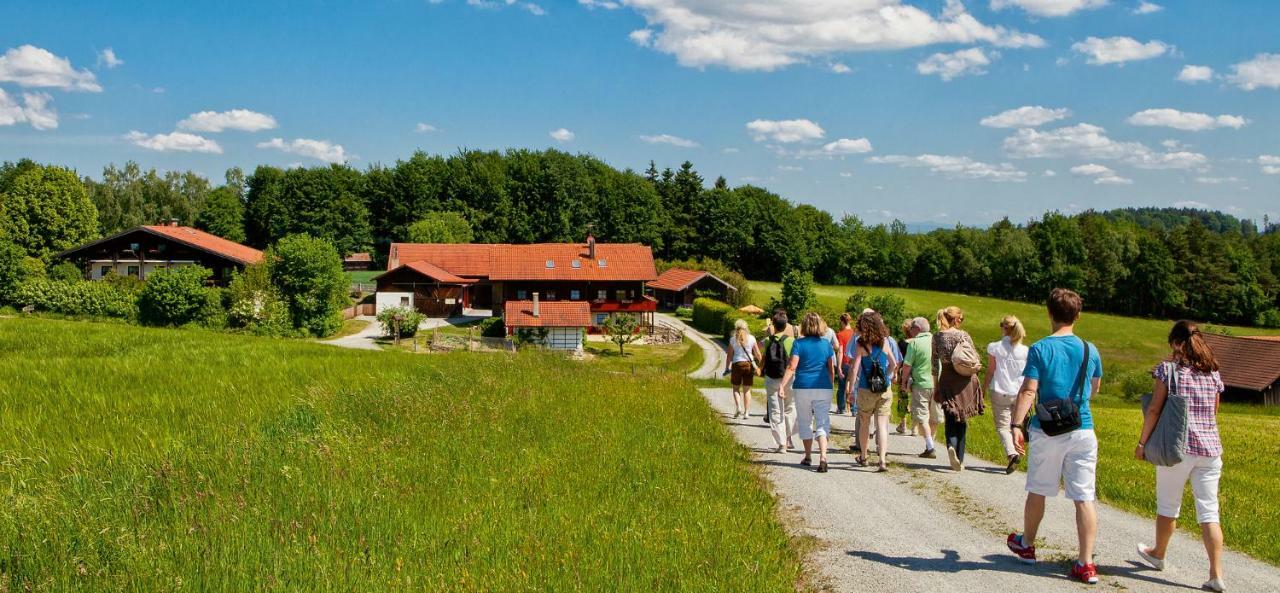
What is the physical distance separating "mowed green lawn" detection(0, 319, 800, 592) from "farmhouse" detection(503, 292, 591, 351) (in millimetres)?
30909

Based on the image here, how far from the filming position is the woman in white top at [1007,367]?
8766 millimetres

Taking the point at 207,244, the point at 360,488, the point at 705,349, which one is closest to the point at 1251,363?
the point at 705,349

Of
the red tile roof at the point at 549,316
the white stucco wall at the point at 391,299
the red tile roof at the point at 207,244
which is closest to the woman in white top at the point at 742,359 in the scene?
the red tile roof at the point at 549,316

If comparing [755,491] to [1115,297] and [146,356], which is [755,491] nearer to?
[146,356]

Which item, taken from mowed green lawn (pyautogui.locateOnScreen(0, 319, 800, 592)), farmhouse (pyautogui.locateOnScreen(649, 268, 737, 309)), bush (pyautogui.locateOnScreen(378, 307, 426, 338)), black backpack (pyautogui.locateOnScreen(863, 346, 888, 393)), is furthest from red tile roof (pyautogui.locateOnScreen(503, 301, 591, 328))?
black backpack (pyautogui.locateOnScreen(863, 346, 888, 393))

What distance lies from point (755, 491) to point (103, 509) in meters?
5.24

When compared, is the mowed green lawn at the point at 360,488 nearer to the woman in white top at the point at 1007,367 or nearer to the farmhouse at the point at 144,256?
the woman in white top at the point at 1007,367

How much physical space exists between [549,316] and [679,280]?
2472 cm

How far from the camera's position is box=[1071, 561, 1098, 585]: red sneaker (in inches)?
220

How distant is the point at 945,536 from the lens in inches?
265

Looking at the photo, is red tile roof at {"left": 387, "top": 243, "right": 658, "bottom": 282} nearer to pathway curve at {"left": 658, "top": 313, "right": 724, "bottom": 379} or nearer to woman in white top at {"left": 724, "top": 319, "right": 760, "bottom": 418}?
pathway curve at {"left": 658, "top": 313, "right": 724, "bottom": 379}

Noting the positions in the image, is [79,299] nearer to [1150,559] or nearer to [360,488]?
[360,488]

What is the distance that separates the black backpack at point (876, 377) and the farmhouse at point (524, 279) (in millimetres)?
43651

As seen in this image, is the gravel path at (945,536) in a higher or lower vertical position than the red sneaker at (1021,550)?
lower
